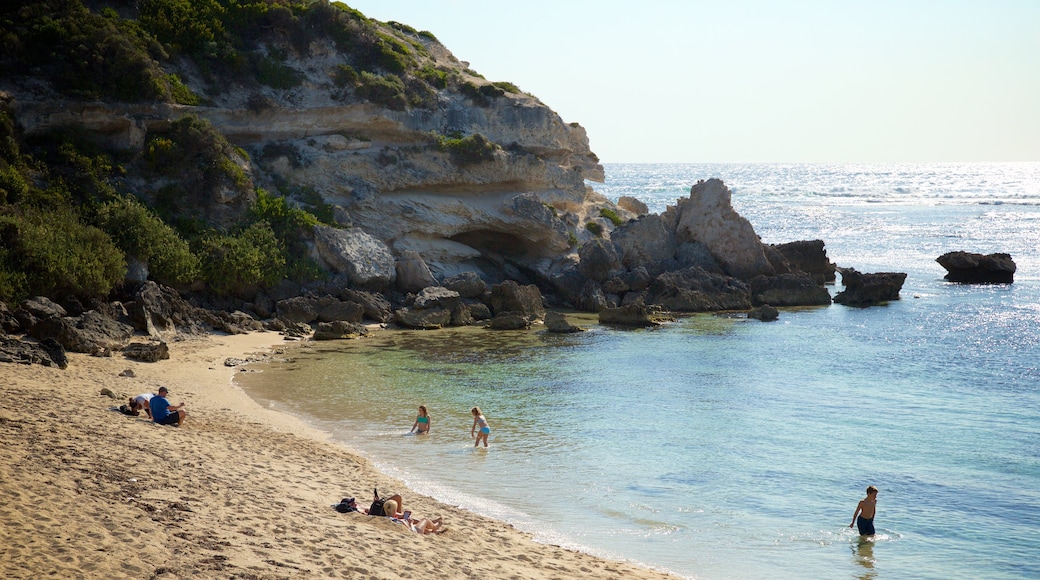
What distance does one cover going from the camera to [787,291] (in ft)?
140

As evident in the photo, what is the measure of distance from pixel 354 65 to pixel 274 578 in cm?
3654

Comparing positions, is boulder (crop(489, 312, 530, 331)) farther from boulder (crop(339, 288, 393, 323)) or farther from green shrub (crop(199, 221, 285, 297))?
green shrub (crop(199, 221, 285, 297))

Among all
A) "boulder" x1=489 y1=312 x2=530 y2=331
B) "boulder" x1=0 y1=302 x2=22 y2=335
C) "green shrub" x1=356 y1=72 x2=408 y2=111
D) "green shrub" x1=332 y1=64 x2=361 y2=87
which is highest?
"green shrub" x1=332 y1=64 x2=361 y2=87

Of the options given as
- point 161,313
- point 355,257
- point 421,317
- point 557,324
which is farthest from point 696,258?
point 161,313

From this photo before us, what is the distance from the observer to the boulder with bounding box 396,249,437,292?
122ft

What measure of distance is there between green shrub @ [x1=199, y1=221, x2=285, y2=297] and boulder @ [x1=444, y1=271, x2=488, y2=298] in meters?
6.99

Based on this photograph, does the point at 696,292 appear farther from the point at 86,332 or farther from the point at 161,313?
the point at 86,332

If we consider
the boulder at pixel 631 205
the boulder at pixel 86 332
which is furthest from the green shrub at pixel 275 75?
the boulder at pixel 631 205

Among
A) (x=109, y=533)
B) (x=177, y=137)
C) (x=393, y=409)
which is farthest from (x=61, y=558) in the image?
(x=177, y=137)

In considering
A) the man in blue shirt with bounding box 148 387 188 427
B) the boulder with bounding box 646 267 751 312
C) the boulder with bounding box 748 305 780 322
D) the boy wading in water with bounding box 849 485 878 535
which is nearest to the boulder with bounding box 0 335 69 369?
the man in blue shirt with bounding box 148 387 188 427

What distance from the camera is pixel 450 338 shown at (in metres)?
31.9

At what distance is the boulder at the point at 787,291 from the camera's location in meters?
42.4

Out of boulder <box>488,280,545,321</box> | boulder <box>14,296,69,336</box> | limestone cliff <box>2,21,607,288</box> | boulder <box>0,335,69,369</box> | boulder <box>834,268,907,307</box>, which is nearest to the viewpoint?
boulder <box>0,335,69,369</box>

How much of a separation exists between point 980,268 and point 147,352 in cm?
4578
